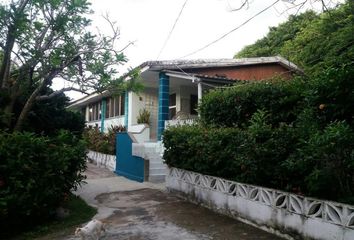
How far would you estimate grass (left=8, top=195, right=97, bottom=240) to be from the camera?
7.22 meters

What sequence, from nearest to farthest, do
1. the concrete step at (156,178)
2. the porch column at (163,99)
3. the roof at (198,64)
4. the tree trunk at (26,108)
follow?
the tree trunk at (26,108) < the concrete step at (156,178) < the roof at (198,64) < the porch column at (163,99)

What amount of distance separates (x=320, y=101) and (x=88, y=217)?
5.40 m

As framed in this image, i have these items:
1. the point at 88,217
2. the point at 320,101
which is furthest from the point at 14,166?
the point at 320,101

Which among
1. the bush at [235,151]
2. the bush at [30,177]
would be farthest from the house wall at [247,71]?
the bush at [30,177]

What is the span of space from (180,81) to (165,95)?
1.82 m

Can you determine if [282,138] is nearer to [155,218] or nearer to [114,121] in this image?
[155,218]

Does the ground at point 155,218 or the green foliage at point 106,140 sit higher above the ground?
the green foliage at point 106,140

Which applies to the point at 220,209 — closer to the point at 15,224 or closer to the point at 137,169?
the point at 15,224

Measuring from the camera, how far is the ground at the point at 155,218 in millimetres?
6644

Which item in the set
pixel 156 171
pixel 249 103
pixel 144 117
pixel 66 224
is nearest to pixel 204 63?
pixel 144 117

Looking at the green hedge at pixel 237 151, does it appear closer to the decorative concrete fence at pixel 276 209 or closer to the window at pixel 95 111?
the decorative concrete fence at pixel 276 209

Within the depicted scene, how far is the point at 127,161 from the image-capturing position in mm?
15242

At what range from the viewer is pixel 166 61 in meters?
15.2

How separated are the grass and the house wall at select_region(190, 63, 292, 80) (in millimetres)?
8184
